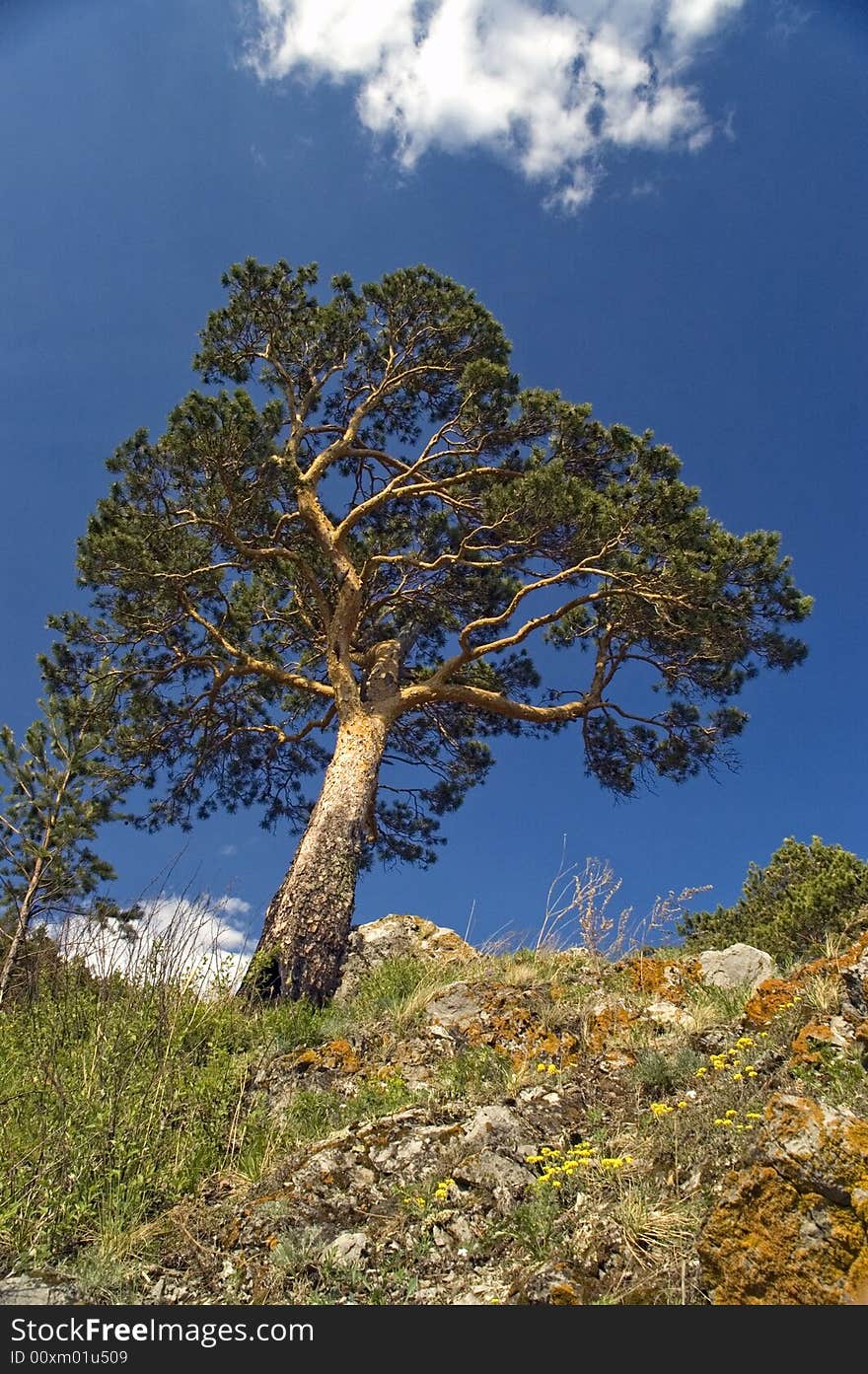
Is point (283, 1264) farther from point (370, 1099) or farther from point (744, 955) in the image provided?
point (744, 955)

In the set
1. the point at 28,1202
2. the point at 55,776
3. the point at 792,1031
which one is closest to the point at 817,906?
the point at 792,1031

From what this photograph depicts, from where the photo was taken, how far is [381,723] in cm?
953

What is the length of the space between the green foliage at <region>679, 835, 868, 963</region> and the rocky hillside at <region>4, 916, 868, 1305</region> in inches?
105

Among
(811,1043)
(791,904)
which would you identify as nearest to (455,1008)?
(811,1043)

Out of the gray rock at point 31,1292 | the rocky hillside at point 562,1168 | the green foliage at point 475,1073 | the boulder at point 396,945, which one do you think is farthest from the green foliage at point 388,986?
the gray rock at point 31,1292

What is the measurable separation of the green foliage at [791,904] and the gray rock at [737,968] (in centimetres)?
60

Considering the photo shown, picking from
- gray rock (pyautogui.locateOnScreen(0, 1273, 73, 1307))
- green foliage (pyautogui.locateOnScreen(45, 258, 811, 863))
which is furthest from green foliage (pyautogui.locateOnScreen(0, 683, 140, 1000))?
gray rock (pyautogui.locateOnScreen(0, 1273, 73, 1307))

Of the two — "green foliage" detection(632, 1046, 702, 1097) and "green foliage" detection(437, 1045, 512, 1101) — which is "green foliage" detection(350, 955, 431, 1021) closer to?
"green foliage" detection(437, 1045, 512, 1101)

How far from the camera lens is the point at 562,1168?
3.21 meters

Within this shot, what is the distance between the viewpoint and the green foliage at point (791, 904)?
28.9 feet

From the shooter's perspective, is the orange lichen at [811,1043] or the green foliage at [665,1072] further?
the green foliage at [665,1072]

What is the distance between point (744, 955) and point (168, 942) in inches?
170

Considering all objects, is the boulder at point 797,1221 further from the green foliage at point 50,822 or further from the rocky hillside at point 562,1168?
the green foliage at point 50,822

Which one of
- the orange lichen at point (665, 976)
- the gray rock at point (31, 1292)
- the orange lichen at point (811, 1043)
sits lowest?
the gray rock at point (31, 1292)
